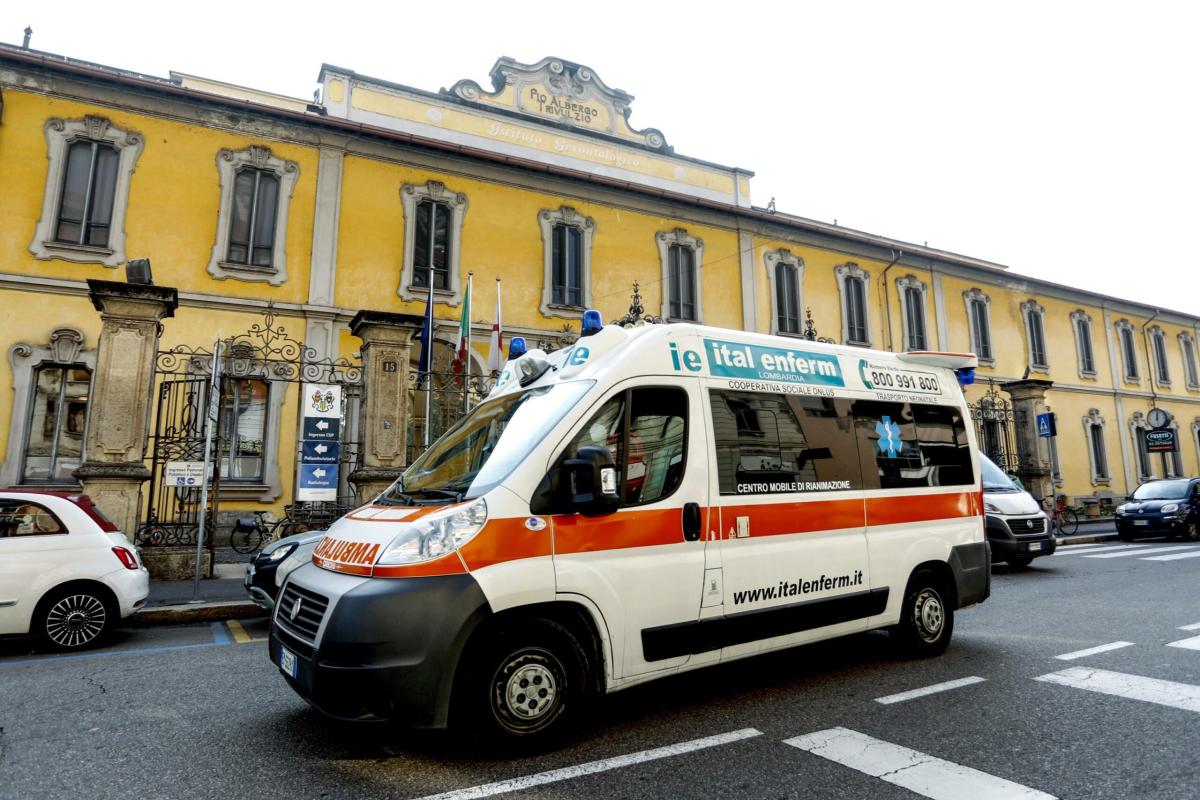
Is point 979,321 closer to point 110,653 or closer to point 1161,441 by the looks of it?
point 1161,441

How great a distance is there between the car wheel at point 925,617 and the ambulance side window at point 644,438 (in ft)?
8.46

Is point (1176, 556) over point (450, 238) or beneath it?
beneath

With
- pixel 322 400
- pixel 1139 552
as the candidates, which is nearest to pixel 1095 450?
pixel 1139 552

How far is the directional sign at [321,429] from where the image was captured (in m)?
9.57

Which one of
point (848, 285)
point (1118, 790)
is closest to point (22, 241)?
point (1118, 790)

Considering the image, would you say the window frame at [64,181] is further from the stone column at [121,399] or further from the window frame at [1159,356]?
the window frame at [1159,356]

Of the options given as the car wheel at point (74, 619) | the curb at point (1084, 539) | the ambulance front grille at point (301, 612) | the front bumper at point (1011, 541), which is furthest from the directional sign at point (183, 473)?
the curb at point (1084, 539)

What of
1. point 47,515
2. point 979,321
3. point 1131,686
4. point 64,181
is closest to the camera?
point 1131,686

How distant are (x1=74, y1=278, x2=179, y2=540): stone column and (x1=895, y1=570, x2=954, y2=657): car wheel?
9.33m

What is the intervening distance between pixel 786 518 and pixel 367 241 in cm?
1435

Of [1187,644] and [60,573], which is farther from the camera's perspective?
[60,573]

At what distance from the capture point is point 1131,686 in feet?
15.0

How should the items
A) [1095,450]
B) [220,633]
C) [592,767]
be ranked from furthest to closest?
[1095,450]
[220,633]
[592,767]

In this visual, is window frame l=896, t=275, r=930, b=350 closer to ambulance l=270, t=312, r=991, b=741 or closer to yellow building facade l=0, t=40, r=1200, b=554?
yellow building facade l=0, t=40, r=1200, b=554
